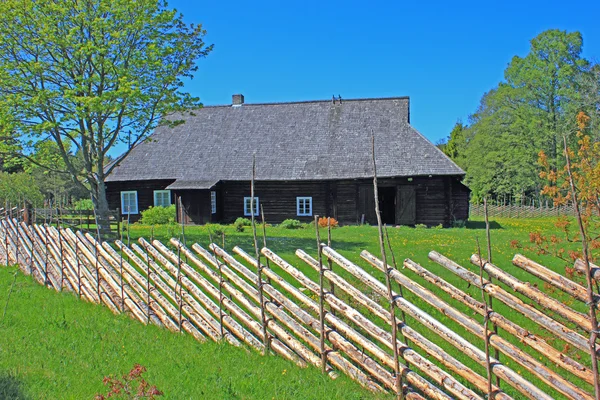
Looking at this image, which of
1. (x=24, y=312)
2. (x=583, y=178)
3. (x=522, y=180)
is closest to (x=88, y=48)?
(x=24, y=312)

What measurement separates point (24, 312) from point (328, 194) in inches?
704

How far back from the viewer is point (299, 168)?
24.6m

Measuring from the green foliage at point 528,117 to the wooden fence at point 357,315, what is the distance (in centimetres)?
2747

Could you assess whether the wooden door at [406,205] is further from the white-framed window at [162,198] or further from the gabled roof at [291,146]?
the white-framed window at [162,198]

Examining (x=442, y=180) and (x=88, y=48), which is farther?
(x=442, y=180)

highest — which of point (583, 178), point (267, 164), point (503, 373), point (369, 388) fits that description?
point (267, 164)

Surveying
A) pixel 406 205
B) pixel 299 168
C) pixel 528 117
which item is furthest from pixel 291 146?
pixel 528 117

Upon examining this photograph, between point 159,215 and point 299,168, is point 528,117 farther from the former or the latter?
point 159,215

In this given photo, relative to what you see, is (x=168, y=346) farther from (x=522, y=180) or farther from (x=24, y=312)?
(x=522, y=180)

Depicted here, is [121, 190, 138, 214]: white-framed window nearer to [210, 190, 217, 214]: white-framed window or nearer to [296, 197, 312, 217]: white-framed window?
[210, 190, 217, 214]: white-framed window

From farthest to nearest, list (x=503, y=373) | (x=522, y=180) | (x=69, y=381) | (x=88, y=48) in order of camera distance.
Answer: (x=522, y=180)
(x=88, y=48)
(x=69, y=381)
(x=503, y=373)

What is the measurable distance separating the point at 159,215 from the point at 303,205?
686 centimetres

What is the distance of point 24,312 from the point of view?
6.98 metres

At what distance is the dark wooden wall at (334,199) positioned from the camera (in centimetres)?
2294
